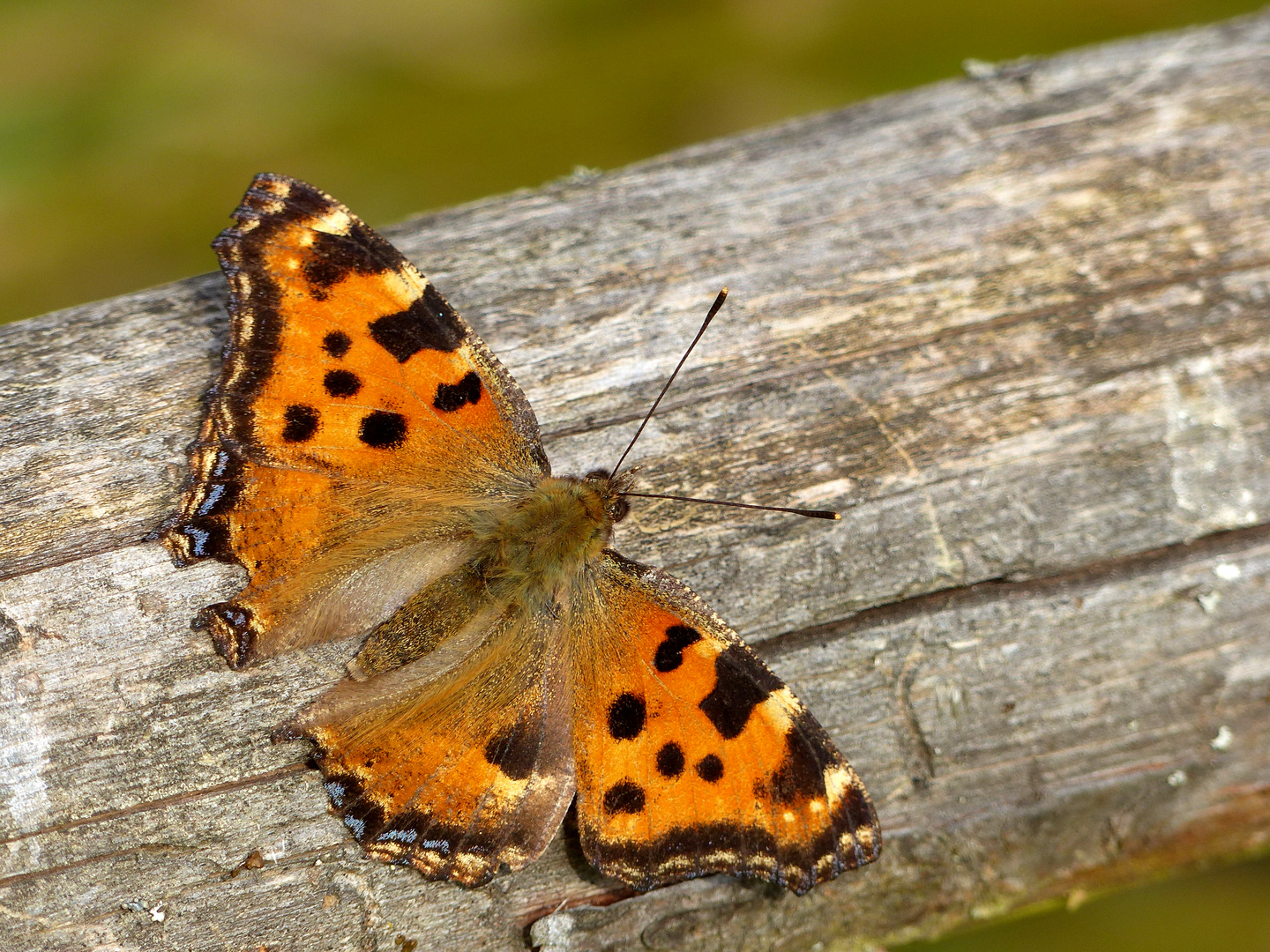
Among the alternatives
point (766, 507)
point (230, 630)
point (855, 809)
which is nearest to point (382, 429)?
point (230, 630)

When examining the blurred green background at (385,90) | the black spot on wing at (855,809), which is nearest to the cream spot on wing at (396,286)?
the black spot on wing at (855,809)

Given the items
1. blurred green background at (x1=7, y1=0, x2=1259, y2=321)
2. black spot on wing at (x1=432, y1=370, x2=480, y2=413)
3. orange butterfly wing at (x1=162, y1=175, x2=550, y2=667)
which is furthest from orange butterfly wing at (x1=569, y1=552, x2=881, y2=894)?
blurred green background at (x1=7, y1=0, x2=1259, y2=321)

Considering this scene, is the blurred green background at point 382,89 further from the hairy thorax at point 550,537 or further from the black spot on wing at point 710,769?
the black spot on wing at point 710,769

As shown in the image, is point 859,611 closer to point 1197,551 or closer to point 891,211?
point 1197,551

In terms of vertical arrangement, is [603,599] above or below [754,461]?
below

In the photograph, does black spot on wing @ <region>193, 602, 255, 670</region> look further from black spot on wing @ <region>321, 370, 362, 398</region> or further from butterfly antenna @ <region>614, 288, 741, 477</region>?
butterfly antenna @ <region>614, 288, 741, 477</region>

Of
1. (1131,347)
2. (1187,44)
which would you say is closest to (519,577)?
(1131,347)

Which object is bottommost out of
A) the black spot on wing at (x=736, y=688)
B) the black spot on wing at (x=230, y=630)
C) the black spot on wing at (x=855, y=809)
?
the black spot on wing at (x=855, y=809)
